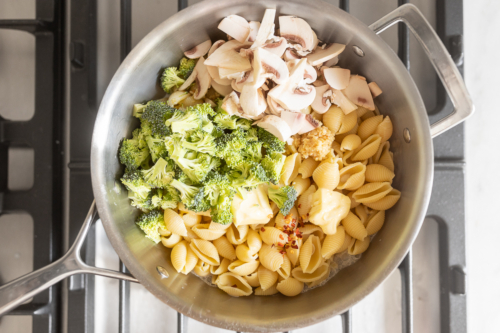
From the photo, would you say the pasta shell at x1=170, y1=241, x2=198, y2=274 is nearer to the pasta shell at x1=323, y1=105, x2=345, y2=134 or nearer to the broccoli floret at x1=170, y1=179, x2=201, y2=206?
the broccoli floret at x1=170, y1=179, x2=201, y2=206

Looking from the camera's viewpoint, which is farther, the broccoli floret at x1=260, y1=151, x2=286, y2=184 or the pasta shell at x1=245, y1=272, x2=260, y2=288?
the pasta shell at x1=245, y1=272, x2=260, y2=288

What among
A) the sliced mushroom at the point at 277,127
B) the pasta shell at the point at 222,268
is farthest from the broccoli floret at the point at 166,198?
the sliced mushroom at the point at 277,127

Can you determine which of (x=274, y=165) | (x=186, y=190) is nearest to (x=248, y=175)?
(x=274, y=165)

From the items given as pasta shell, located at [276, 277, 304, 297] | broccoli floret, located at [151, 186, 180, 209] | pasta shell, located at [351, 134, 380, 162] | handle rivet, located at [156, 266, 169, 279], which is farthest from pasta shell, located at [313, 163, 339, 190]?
handle rivet, located at [156, 266, 169, 279]

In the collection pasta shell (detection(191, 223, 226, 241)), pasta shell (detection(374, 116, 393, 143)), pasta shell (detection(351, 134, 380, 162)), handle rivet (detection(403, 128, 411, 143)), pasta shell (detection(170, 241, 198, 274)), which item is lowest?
pasta shell (detection(170, 241, 198, 274))

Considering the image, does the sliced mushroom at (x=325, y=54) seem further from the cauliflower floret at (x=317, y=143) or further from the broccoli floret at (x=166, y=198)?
the broccoli floret at (x=166, y=198)

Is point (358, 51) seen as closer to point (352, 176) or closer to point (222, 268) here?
point (352, 176)

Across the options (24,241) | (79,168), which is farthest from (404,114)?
(24,241)
